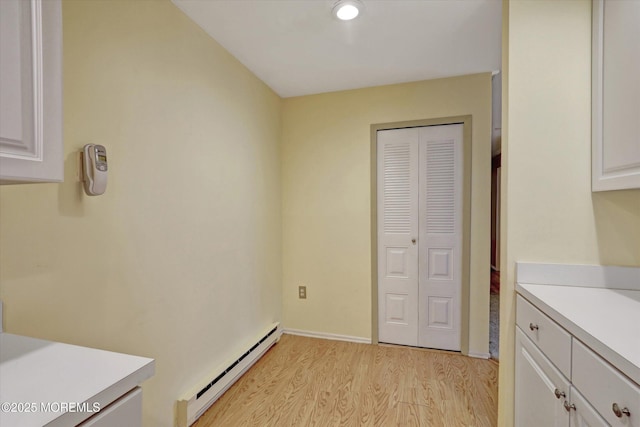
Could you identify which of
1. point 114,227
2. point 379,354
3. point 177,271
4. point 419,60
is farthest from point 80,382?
point 419,60

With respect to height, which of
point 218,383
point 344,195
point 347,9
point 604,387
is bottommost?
point 218,383

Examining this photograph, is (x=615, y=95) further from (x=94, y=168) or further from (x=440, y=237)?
(x=94, y=168)

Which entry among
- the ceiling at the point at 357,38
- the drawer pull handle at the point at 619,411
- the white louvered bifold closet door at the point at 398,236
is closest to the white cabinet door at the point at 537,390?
the drawer pull handle at the point at 619,411

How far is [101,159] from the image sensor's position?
1217mm

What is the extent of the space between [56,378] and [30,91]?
673 millimetres

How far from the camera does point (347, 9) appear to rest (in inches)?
65.5

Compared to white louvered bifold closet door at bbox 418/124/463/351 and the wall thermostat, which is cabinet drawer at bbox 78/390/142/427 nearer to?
the wall thermostat

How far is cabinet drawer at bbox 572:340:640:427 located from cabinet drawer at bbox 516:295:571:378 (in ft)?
0.17

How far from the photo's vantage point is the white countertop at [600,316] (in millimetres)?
811

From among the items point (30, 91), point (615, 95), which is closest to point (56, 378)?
point (30, 91)

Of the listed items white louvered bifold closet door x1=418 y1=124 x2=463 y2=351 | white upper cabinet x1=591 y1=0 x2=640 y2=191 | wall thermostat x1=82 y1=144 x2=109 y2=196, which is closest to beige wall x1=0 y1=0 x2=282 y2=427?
wall thermostat x1=82 y1=144 x2=109 y2=196

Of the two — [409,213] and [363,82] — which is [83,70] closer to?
[363,82]

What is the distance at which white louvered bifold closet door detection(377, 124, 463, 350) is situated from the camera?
262 centimetres

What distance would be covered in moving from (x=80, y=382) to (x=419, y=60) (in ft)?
8.52
